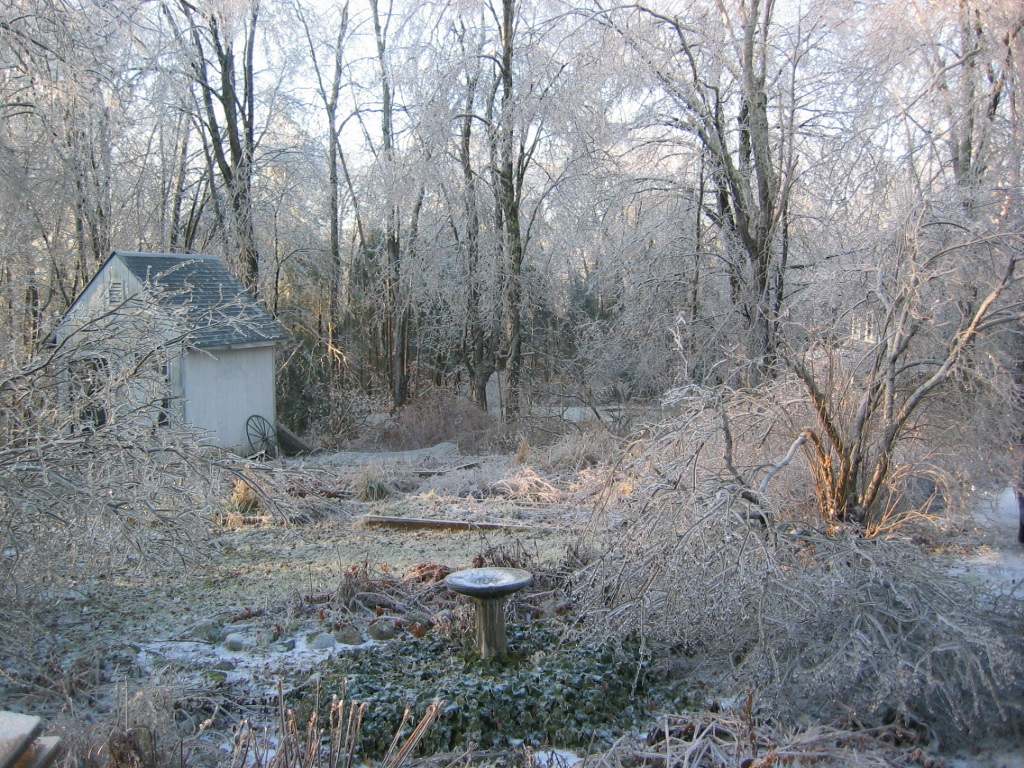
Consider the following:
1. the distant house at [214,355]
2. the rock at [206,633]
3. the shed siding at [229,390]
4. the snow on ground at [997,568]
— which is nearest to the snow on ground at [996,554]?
the snow on ground at [997,568]

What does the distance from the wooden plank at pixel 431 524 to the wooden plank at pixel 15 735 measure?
6.18 metres

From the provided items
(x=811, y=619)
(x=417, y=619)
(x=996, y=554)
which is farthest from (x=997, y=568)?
(x=417, y=619)

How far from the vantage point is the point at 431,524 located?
8.67m

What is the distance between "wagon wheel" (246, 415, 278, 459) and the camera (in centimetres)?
1394

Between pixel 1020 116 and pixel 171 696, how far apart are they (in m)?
7.81

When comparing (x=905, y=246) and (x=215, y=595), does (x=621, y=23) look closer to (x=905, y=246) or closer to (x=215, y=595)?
(x=905, y=246)

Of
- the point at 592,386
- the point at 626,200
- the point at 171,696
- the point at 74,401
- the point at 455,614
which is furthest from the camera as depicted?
the point at 592,386

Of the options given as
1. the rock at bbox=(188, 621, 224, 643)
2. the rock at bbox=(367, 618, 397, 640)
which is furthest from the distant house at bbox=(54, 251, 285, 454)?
the rock at bbox=(367, 618, 397, 640)

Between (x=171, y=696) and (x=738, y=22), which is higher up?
(x=738, y=22)

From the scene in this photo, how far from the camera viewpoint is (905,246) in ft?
17.3

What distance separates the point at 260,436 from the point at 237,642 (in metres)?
9.32

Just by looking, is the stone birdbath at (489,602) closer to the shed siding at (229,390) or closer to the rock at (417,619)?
the rock at (417,619)

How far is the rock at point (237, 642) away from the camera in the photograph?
516 centimetres

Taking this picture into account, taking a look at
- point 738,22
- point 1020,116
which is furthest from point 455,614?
point 738,22
